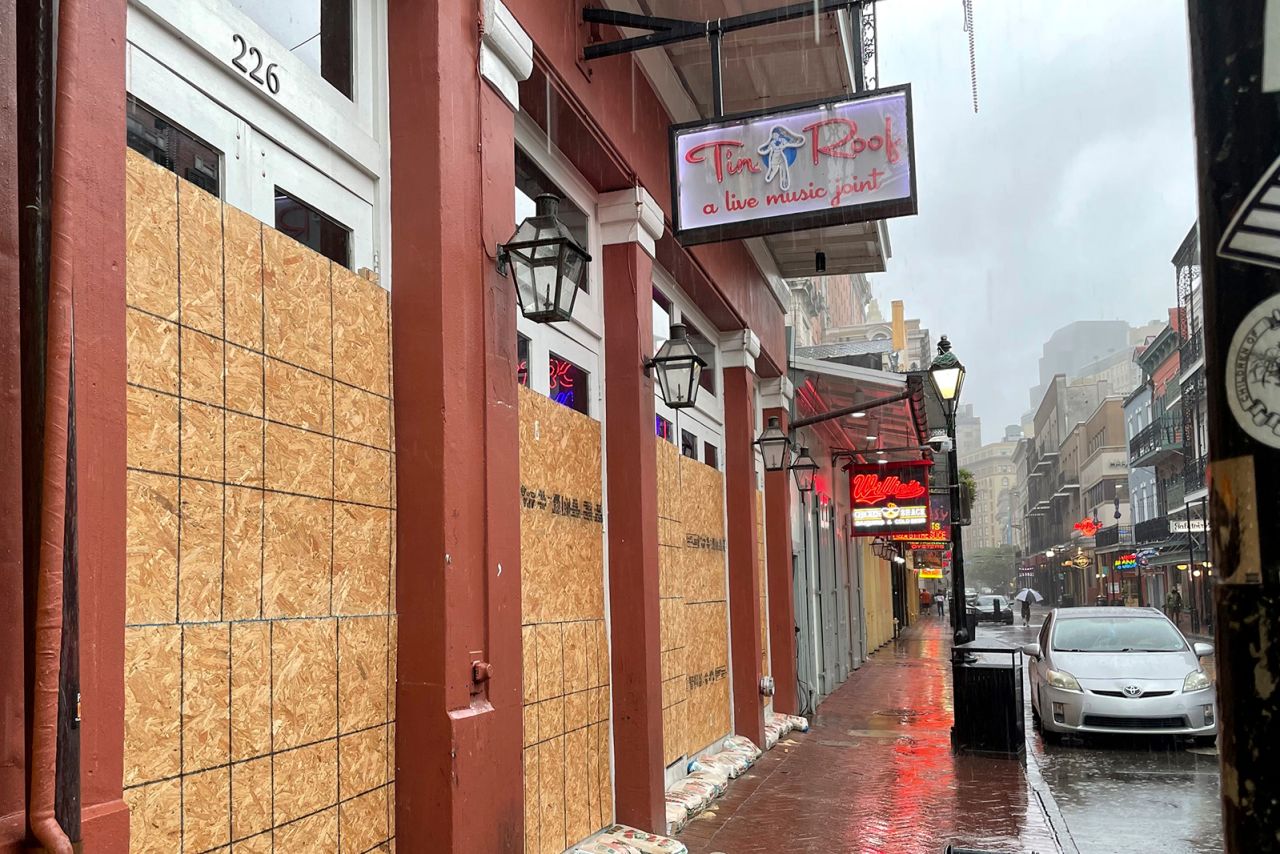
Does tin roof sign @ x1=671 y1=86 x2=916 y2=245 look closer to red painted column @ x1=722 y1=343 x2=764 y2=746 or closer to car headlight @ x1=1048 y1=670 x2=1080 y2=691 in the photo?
red painted column @ x1=722 y1=343 x2=764 y2=746

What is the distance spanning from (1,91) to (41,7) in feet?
0.85

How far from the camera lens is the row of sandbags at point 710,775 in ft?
29.9

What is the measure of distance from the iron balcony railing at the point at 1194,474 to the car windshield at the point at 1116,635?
3929 centimetres

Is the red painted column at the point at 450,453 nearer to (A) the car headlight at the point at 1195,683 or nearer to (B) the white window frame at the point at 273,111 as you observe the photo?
(B) the white window frame at the point at 273,111

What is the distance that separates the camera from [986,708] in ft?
41.3

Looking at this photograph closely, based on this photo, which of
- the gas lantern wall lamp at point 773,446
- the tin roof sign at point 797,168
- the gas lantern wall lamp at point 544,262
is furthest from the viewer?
the gas lantern wall lamp at point 773,446

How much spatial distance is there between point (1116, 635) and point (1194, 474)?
42.9m

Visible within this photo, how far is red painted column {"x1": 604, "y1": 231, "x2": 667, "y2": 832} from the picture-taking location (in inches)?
321

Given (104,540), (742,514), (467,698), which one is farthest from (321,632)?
(742,514)

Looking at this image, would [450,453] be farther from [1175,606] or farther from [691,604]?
[1175,606]

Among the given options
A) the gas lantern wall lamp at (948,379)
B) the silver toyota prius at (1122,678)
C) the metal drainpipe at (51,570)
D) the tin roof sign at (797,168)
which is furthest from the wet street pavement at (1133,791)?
the metal drainpipe at (51,570)

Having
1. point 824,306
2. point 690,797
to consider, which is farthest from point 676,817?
point 824,306

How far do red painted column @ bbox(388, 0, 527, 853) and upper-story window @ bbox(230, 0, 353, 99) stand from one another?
0.24 m

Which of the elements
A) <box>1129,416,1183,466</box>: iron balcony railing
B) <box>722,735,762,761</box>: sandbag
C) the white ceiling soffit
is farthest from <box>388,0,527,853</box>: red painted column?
<box>1129,416,1183,466</box>: iron balcony railing
